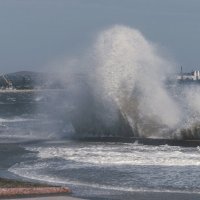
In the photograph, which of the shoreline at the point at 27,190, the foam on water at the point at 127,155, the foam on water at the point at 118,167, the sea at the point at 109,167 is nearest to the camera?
the shoreline at the point at 27,190

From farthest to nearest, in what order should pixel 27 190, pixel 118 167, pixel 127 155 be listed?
pixel 127 155 < pixel 118 167 < pixel 27 190

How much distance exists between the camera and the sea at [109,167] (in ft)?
68.5

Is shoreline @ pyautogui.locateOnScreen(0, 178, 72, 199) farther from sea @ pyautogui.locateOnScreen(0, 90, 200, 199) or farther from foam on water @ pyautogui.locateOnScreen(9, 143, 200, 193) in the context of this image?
foam on water @ pyautogui.locateOnScreen(9, 143, 200, 193)

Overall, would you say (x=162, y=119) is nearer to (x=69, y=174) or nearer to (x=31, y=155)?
(x=31, y=155)

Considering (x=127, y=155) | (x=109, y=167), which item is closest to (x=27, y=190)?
(x=109, y=167)

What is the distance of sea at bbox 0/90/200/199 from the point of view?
2089 cm

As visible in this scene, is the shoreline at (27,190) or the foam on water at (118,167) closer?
the shoreline at (27,190)

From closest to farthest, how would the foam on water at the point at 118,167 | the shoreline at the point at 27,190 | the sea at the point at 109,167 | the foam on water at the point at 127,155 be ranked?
the shoreline at the point at 27,190, the sea at the point at 109,167, the foam on water at the point at 118,167, the foam on water at the point at 127,155

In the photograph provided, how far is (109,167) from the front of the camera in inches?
1020

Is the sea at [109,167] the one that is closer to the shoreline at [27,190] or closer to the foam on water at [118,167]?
the foam on water at [118,167]

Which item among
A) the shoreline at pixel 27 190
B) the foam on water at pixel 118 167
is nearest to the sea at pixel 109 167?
the foam on water at pixel 118 167

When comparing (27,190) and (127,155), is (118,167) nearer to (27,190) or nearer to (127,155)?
(127,155)

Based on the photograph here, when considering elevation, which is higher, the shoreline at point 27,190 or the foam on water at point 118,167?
Result: the shoreline at point 27,190

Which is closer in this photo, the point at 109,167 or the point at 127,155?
the point at 109,167
